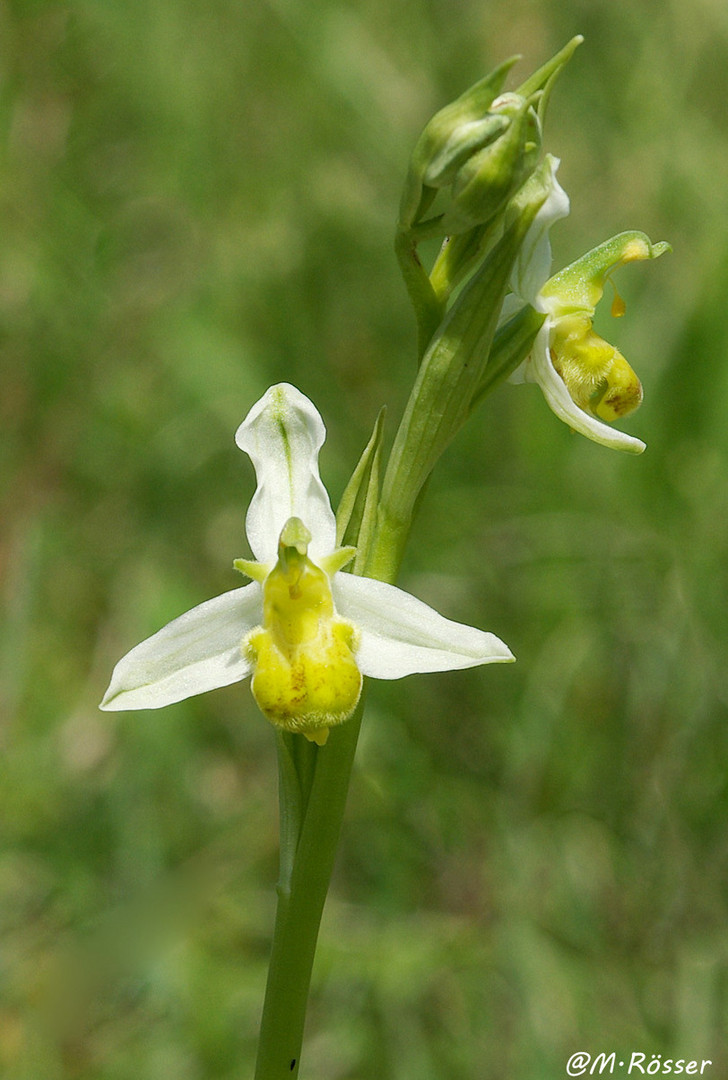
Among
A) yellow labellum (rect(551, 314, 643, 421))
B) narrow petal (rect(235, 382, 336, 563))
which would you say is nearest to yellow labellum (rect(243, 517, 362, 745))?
narrow petal (rect(235, 382, 336, 563))

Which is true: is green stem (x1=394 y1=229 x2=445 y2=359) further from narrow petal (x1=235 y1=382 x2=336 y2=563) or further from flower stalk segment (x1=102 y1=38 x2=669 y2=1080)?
narrow petal (x1=235 y1=382 x2=336 y2=563)

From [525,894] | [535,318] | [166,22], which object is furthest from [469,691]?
[166,22]

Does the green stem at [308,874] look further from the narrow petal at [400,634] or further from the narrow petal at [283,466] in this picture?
the narrow petal at [283,466]

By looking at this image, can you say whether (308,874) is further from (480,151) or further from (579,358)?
(480,151)

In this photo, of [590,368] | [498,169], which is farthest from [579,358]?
[498,169]

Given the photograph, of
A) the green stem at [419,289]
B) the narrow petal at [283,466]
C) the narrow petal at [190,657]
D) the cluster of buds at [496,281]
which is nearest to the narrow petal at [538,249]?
the cluster of buds at [496,281]

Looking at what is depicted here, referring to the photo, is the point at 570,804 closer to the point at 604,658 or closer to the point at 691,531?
the point at 604,658

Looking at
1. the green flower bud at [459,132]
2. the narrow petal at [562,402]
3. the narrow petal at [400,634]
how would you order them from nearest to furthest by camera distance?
the green flower bud at [459,132], the narrow petal at [400,634], the narrow petal at [562,402]
